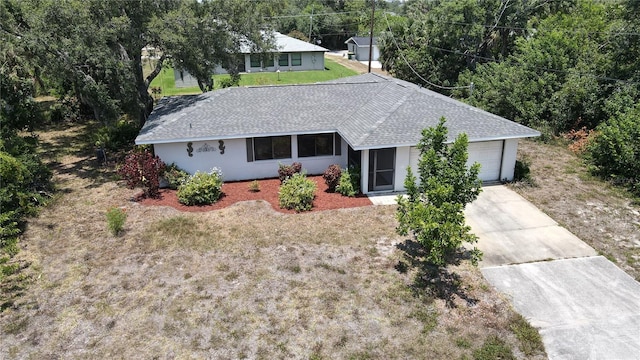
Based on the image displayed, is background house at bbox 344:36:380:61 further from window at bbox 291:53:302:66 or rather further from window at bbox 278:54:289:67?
window at bbox 278:54:289:67

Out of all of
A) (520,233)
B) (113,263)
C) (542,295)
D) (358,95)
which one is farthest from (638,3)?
(113,263)

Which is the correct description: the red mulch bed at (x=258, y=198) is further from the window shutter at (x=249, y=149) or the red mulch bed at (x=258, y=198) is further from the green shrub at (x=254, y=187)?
the window shutter at (x=249, y=149)

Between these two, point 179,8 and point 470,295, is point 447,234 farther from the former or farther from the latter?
point 179,8

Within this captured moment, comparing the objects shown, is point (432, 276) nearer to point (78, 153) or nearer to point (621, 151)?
point (621, 151)

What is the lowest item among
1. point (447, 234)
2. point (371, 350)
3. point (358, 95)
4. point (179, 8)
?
point (371, 350)

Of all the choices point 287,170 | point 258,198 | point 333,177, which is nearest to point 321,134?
point 287,170

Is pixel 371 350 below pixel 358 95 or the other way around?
below
